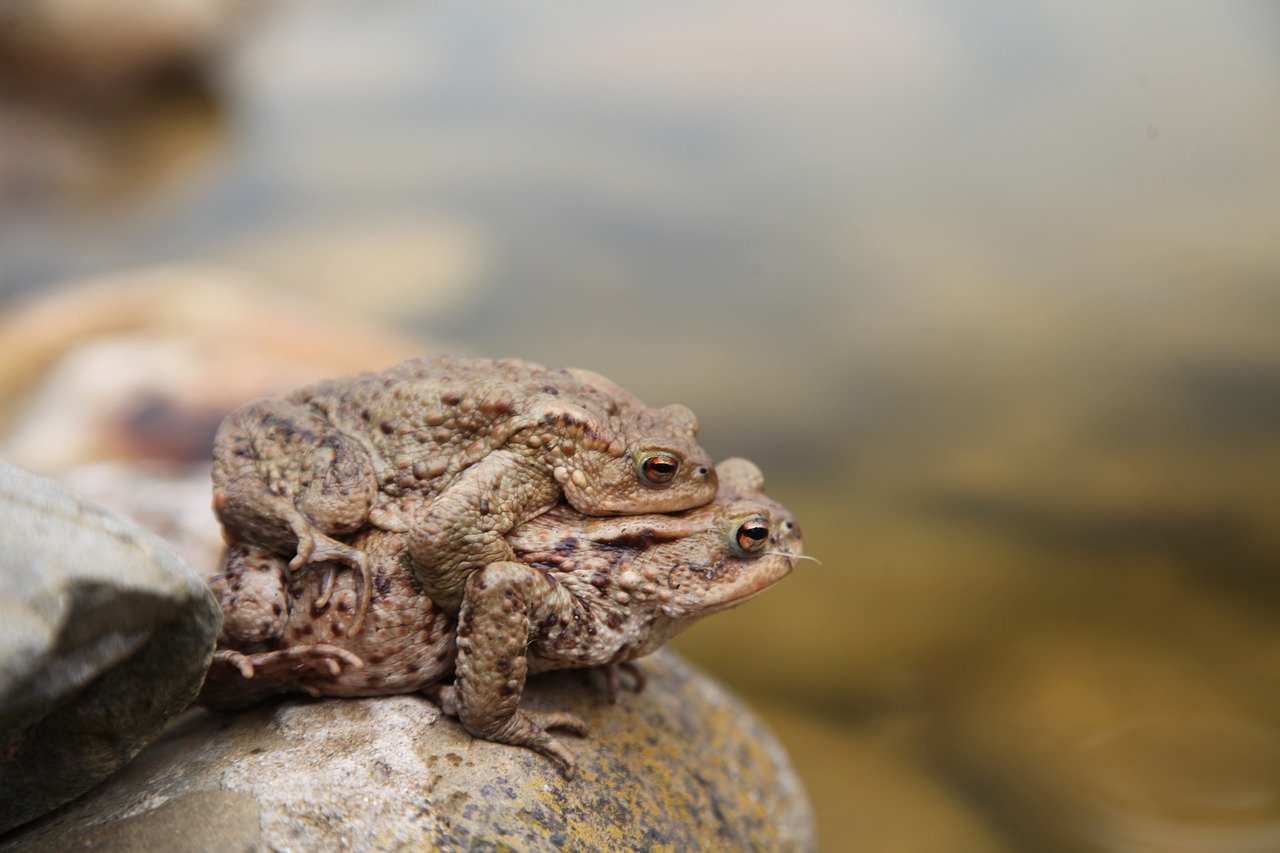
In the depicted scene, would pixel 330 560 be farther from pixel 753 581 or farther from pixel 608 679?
pixel 753 581

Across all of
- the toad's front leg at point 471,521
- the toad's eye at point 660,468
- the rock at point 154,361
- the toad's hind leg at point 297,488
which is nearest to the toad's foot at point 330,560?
the toad's hind leg at point 297,488

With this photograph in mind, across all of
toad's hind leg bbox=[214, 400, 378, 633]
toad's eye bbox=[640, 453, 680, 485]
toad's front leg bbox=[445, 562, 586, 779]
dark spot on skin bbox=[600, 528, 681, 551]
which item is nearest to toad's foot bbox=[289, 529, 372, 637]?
toad's hind leg bbox=[214, 400, 378, 633]

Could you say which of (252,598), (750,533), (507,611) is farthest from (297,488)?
(750,533)

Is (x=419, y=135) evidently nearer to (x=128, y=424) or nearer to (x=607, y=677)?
(x=128, y=424)

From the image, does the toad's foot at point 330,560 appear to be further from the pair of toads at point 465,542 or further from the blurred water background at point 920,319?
the blurred water background at point 920,319

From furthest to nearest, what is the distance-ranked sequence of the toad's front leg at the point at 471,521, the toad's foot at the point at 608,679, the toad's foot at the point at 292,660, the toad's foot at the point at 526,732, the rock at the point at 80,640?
the toad's foot at the point at 608,679
the toad's foot at the point at 526,732
the toad's foot at the point at 292,660
the toad's front leg at the point at 471,521
the rock at the point at 80,640

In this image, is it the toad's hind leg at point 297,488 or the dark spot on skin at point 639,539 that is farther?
the dark spot on skin at point 639,539

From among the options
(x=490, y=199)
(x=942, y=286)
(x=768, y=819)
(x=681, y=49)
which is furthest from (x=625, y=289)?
(x=768, y=819)
